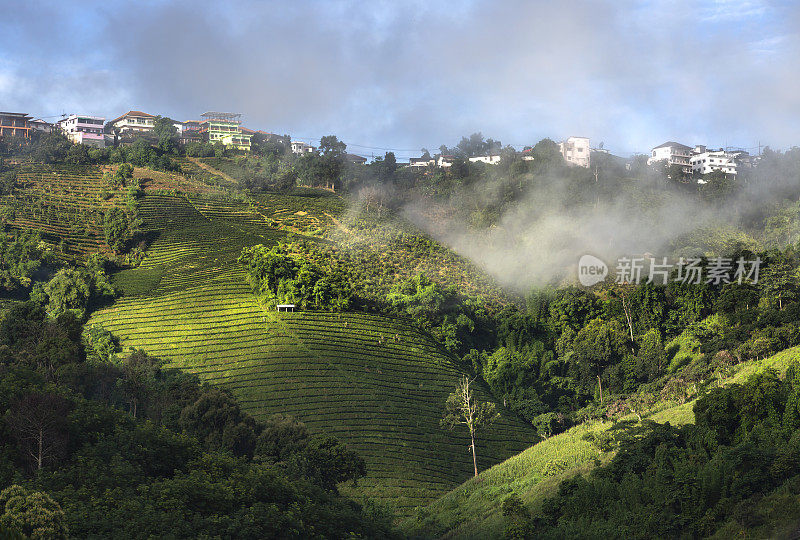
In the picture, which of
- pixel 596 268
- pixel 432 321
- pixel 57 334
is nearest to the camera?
pixel 57 334

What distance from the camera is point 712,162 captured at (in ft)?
267

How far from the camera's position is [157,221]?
5353cm

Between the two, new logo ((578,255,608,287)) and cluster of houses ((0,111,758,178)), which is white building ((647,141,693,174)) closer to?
cluster of houses ((0,111,758,178))

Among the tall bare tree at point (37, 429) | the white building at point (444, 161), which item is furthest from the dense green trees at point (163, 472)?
the white building at point (444, 161)

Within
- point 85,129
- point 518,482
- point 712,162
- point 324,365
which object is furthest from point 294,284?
point 712,162

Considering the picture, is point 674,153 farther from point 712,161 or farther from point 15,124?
point 15,124

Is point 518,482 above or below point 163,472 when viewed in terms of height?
below

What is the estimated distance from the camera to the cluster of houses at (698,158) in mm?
78375

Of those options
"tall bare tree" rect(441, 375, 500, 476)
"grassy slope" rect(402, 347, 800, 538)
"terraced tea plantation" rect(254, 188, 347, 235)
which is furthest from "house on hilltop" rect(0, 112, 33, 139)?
"grassy slope" rect(402, 347, 800, 538)

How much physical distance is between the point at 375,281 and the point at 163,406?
1958 cm

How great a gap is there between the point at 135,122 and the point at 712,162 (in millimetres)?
60187

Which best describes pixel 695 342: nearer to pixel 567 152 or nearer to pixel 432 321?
pixel 432 321

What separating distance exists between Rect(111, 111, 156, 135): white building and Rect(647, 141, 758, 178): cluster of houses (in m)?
52.0

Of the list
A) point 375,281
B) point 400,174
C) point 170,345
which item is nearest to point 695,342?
point 375,281
